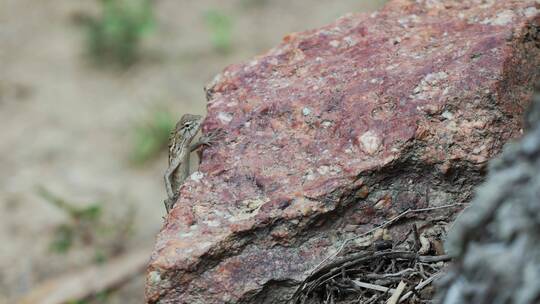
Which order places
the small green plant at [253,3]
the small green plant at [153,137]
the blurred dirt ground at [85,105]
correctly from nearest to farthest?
the blurred dirt ground at [85,105] → the small green plant at [153,137] → the small green plant at [253,3]

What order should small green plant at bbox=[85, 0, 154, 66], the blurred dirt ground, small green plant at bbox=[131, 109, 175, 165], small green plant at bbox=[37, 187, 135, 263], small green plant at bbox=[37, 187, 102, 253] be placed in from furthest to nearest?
small green plant at bbox=[85, 0, 154, 66] < small green plant at bbox=[131, 109, 175, 165] < the blurred dirt ground < small green plant at bbox=[37, 187, 135, 263] < small green plant at bbox=[37, 187, 102, 253]

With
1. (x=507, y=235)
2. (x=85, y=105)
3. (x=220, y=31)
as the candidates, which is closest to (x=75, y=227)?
(x=85, y=105)

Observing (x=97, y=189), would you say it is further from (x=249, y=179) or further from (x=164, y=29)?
(x=249, y=179)

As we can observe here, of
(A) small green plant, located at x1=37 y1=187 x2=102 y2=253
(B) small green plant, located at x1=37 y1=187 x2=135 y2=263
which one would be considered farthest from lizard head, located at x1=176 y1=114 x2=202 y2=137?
(B) small green plant, located at x1=37 y1=187 x2=135 y2=263

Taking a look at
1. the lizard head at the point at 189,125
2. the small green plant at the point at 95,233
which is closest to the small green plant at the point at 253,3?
the small green plant at the point at 95,233

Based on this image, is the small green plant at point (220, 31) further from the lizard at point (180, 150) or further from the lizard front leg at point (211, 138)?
the lizard front leg at point (211, 138)

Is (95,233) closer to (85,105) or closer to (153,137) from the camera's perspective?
(153,137)

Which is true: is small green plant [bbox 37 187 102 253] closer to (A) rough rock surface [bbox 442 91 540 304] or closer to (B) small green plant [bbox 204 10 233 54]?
(B) small green plant [bbox 204 10 233 54]
